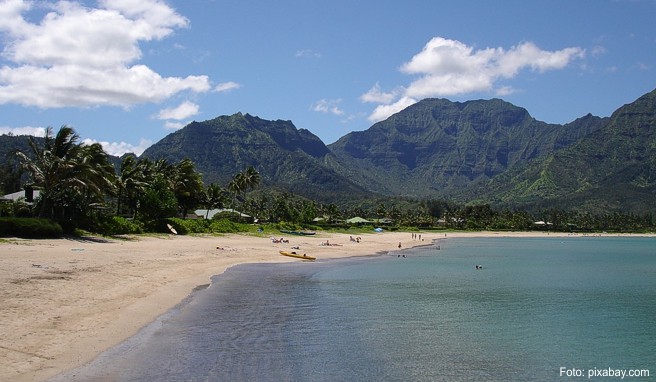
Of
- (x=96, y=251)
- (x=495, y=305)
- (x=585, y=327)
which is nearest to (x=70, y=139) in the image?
(x=96, y=251)

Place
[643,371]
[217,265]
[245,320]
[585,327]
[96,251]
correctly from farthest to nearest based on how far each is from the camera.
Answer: [217,265], [96,251], [585,327], [245,320], [643,371]

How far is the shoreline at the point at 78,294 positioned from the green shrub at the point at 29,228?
1.19 metres

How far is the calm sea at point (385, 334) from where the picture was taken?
15.0m

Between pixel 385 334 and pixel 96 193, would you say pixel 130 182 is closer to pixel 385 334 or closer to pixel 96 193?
pixel 96 193

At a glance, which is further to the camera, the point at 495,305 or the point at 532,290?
the point at 532,290

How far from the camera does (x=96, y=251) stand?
3534 cm

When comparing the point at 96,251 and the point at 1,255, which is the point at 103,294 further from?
the point at 96,251

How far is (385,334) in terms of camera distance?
20344 mm

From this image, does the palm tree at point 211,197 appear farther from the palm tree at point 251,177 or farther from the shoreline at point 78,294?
the shoreline at point 78,294

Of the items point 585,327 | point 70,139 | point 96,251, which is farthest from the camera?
point 70,139

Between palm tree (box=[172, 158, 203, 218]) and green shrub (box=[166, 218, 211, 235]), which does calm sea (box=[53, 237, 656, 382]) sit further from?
palm tree (box=[172, 158, 203, 218])

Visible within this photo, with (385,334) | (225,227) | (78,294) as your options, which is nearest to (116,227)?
(225,227)

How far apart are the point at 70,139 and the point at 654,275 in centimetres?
5384

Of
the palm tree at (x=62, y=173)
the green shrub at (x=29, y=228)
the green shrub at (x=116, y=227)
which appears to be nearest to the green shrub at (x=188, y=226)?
the green shrub at (x=116, y=227)
